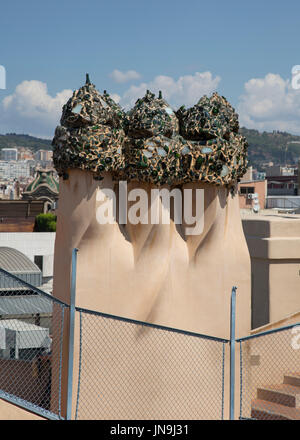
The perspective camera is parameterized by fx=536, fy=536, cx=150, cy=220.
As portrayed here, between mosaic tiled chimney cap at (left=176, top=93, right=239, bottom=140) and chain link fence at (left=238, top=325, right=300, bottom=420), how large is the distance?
4066 millimetres

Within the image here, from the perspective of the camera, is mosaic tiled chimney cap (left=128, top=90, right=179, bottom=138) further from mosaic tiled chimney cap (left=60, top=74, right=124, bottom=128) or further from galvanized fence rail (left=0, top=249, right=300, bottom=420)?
galvanized fence rail (left=0, top=249, right=300, bottom=420)

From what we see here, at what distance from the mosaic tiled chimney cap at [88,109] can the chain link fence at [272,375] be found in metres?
5.01

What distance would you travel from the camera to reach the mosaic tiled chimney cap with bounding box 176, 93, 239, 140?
9.54 m

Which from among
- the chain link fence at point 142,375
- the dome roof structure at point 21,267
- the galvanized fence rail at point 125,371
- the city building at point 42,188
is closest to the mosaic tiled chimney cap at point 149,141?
the galvanized fence rail at point 125,371

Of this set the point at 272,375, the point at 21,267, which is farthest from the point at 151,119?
the point at 21,267

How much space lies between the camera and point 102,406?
28.4 ft

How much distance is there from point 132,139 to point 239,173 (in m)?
2.11

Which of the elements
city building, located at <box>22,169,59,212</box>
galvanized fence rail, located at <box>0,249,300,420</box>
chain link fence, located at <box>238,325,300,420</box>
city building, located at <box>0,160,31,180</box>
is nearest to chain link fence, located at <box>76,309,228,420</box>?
galvanized fence rail, located at <box>0,249,300,420</box>

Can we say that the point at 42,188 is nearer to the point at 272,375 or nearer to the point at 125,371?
the point at 272,375

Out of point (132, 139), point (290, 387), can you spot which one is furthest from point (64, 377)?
point (290, 387)

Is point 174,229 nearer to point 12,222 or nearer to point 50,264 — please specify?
point 50,264
